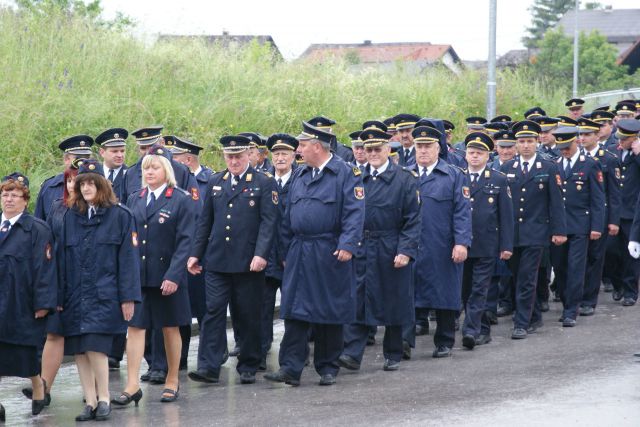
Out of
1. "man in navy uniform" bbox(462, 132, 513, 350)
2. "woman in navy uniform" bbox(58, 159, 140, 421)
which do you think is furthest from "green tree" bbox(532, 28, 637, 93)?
"woman in navy uniform" bbox(58, 159, 140, 421)

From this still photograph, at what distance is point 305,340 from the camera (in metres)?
10.6

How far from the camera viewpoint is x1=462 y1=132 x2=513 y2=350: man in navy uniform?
12523mm

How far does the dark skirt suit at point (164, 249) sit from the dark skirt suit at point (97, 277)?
0.65 meters

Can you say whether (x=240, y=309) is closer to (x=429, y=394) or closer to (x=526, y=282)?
(x=429, y=394)

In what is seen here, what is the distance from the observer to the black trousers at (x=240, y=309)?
10.6 metres

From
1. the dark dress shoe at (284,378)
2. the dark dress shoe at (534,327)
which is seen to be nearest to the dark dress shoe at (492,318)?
the dark dress shoe at (534,327)

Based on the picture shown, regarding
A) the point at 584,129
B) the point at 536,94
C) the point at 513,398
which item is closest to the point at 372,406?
the point at 513,398

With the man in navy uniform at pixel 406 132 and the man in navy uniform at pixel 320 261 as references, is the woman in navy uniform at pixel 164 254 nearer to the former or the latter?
the man in navy uniform at pixel 320 261

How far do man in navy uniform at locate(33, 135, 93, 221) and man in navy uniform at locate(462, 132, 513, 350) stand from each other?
4.08 m

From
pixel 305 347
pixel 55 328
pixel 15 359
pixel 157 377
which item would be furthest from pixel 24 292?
pixel 305 347

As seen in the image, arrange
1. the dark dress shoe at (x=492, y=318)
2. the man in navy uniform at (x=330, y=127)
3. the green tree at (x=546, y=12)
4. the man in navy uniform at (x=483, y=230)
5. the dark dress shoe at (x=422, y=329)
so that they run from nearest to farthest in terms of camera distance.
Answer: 1. the man in navy uniform at (x=483, y=230)
2. the dark dress shoe at (x=422, y=329)
3. the man in navy uniform at (x=330, y=127)
4. the dark dress shoe at (x=492, y=318)
5. the green tree at (x=546, y=12)

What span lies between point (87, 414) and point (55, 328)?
0.72 metres

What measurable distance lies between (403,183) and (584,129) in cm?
478

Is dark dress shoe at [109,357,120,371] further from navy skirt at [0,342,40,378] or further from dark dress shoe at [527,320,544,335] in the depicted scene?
dark dress shoe at [527,320,544,335]
